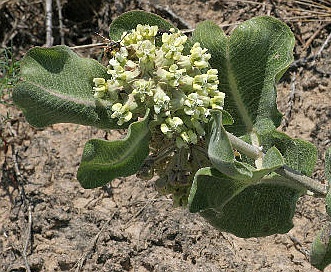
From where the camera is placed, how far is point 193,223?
3641mm

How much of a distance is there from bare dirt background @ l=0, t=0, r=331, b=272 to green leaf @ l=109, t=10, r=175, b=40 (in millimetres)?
1623

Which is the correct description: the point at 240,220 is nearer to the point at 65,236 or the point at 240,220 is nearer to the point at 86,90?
the point at 86,90

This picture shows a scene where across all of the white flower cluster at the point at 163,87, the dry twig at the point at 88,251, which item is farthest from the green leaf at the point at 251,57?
the dry twig at the point at 88,251

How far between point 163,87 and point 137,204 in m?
1.99

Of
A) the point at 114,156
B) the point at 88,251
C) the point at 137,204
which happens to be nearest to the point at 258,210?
the point at 114,156

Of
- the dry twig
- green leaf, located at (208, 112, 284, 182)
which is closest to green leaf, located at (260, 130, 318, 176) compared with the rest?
green leaf, located at (208, 112, 284, 182)

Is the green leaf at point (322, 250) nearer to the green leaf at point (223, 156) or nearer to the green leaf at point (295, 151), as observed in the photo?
the green leaf at point (295, 151)

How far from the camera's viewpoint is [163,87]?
1949 mm

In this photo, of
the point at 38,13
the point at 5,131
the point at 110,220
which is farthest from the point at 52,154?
the point at 38,13

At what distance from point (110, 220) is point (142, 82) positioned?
2.03 m

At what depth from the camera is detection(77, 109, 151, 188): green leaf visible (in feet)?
6.15

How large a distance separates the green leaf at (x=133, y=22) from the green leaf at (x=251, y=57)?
161 mm

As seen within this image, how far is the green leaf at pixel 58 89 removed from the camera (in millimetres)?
2064

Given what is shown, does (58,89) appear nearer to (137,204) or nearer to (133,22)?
(133,22)
